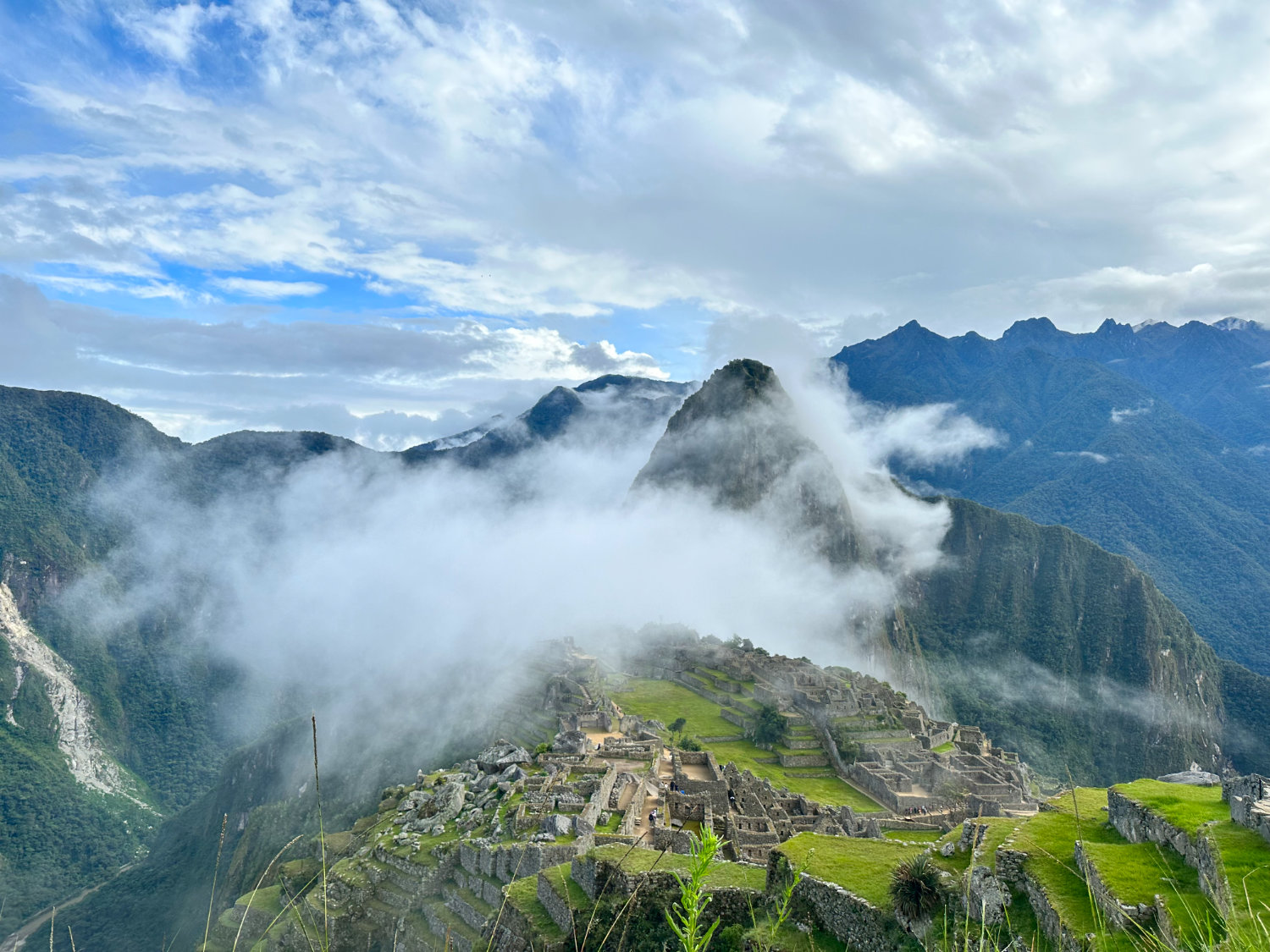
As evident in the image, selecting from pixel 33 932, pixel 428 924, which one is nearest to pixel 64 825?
pixel 33 932

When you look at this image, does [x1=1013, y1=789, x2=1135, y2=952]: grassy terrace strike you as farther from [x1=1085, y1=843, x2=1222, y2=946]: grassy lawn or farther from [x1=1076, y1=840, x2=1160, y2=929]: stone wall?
[x1=1085, y1=843, x2=1222, y2=946]: grassy lawn

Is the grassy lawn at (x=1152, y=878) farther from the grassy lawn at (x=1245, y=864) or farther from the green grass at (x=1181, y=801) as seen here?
the green grass at (x=1181, y=801)

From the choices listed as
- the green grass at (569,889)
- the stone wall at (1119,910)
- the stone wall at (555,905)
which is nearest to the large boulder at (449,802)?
the stone wall at (555,905)

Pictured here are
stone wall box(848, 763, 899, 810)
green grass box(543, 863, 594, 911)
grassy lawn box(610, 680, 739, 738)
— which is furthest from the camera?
grassy lawn box(610, 680, 739, 738)

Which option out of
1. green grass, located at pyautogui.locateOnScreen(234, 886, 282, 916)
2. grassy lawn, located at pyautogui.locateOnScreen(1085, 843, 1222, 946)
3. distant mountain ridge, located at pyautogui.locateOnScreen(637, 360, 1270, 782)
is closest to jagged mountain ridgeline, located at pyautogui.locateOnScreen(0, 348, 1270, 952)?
green grass, located at pyautogui.locateOnScreen(234, 886, 282, 916)

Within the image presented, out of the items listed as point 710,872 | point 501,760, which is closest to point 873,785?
point 501,760

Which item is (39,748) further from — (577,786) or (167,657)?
(577,786)
